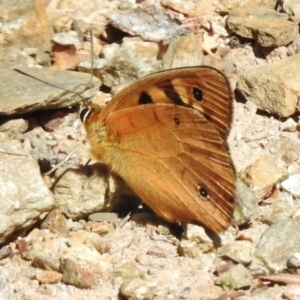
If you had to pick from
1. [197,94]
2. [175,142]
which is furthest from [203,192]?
[197,94]

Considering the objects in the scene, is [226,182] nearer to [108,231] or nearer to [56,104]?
[108,231]

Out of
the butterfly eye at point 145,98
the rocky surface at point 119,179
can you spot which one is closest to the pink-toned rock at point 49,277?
the rocky surface at point 119,179

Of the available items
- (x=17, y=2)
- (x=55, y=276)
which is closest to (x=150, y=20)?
(x=17, y=2)

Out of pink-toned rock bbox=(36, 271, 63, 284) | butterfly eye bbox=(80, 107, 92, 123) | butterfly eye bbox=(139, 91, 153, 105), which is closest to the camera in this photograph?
pink-toned rock bbox=(36, 271, 63, 284)

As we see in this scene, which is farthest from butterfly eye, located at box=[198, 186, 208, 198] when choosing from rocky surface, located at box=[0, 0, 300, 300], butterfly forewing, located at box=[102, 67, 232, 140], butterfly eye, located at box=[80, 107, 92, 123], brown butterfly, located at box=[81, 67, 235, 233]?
butterfly eye, located at box=[80, 107, 92, 123]

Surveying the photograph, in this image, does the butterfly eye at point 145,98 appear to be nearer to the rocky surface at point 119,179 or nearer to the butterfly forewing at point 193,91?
the butterfly forewing at point 193,91

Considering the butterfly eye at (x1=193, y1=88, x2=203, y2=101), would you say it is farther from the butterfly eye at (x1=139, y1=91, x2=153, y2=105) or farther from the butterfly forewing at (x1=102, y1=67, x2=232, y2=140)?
the butterfly eye at (x1=139, y1=91, x2=153, y2=105)

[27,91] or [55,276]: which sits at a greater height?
[27,91]
